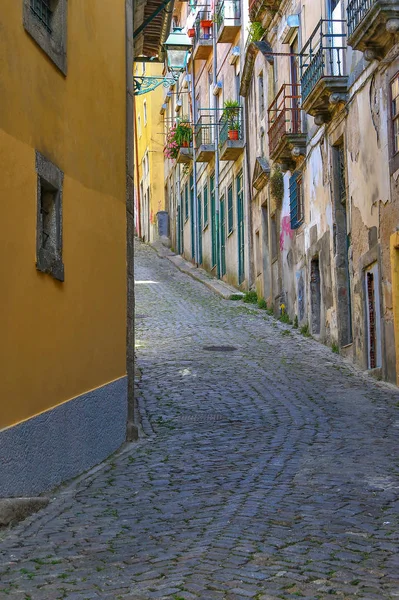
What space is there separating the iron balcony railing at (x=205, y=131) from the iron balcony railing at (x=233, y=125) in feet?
10.3

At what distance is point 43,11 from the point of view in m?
8.75

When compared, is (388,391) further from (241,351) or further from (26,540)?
(26,540)

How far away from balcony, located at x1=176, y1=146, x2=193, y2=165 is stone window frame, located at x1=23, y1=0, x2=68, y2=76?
2644 centimetres

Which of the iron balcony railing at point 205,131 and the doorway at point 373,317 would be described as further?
the iron balcony railing at point 205,131

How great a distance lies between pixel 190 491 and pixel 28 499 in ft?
4.41

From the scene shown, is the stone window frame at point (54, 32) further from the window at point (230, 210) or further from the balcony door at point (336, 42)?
the window at point (230, 210)

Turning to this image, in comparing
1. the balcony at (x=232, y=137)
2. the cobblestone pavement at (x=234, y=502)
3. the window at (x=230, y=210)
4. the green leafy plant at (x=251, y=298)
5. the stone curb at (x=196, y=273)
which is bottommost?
the cobblestone pavement at (x=234, y=502)

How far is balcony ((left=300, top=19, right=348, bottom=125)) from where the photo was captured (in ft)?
53.6

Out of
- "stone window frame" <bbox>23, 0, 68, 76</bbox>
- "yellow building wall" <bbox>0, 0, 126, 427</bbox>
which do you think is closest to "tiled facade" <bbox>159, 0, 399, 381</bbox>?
"yellow building wall" <bbox>0, 0, 126, 427</bbox>

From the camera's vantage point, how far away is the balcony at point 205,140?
3109 centimetres

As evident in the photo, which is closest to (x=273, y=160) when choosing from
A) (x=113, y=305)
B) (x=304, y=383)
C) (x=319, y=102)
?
(x=319, y=102)

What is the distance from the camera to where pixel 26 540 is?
6629 mm

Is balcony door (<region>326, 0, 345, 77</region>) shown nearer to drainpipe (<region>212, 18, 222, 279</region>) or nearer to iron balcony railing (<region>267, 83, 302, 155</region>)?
iron balcony railing (<region>267, 83, 302, 155</region>)

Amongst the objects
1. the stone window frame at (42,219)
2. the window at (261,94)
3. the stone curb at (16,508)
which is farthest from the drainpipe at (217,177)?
the stone curb at (16,508)
